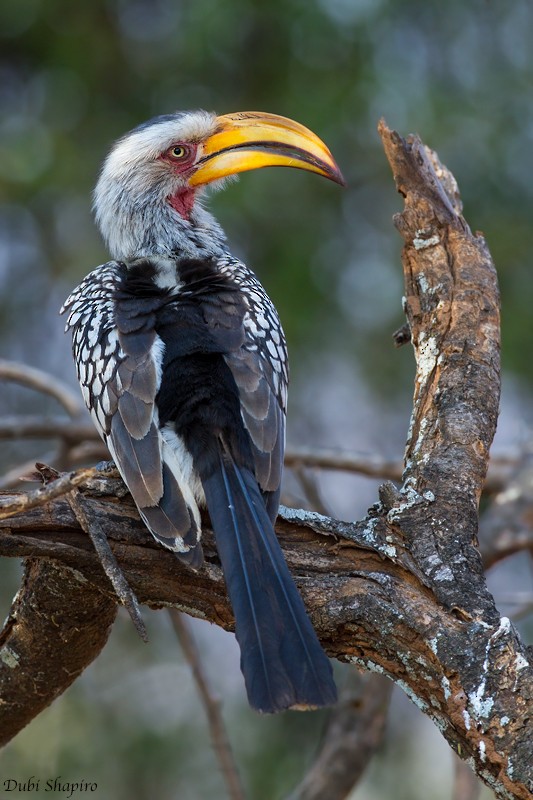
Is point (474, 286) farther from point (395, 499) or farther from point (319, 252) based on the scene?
point (319, 252)

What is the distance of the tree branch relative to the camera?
2.71 meters

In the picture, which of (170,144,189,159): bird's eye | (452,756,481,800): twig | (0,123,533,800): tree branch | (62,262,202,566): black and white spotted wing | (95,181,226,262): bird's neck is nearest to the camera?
(0,123,533,800): tree branch

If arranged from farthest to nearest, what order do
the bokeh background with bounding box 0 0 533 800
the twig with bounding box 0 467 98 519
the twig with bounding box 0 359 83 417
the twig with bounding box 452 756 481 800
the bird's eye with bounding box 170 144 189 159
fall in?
the bokeh background with bounding box 0 0 533 800, the twig with bounding box 0 359 83 417, the bird's eye with bounding box 170 144 189 159, the twig with bounding box 452 756 481 800, the twig with bounding box 0 467 98 519

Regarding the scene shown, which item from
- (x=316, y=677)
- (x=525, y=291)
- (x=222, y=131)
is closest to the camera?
(x=316, y=677)

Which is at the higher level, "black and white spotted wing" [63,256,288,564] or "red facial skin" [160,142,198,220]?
"red facial skin" [160,142,198,220]

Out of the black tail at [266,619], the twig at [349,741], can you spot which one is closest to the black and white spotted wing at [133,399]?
the black tail at [266,619]

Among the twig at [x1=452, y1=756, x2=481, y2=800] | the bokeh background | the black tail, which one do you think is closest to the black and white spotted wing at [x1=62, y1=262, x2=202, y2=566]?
the black tail

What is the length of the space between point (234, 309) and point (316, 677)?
1.67 m

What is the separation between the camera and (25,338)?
8.82 m

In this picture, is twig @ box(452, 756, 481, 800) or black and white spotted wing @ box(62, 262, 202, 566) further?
twig @ box(452, 756, 481, 800)

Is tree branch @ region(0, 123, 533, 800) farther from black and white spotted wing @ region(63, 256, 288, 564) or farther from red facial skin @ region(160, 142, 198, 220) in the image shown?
red facial skin @ region(160, 142, 198, 220)

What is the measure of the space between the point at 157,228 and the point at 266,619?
8.30ft

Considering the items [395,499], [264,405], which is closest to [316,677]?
[395,499]

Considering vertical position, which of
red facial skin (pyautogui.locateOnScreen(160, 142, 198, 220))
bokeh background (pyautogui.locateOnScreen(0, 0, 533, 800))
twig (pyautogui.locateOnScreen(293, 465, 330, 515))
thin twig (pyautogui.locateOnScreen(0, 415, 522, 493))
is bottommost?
twig (pyautogui.locateOnScreen(293, 465, 330, 515))
